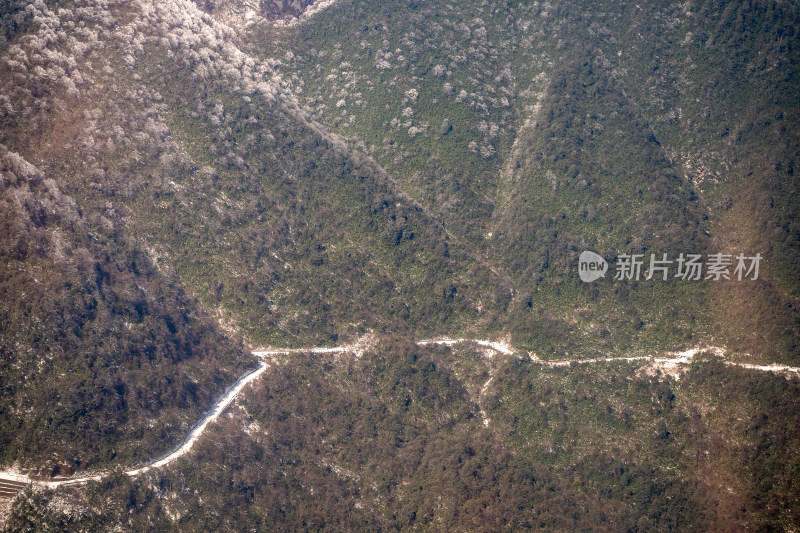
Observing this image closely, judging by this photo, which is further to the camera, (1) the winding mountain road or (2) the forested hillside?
(2) the forested hillside

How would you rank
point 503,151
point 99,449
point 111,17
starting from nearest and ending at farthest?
1. point 99,449
2. point 111,17
3. point 503,151

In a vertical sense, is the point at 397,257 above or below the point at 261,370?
above

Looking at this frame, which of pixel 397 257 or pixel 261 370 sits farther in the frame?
pixel 397 257

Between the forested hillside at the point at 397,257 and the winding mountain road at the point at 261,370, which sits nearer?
the winding mountain road at the point at 261,370

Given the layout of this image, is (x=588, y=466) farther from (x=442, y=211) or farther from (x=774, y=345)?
(x=442, y=211)

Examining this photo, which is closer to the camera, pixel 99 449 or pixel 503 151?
pixel 99 449

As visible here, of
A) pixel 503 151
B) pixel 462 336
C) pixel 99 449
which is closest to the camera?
pixel 99 449

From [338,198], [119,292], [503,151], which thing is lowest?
[119,292]

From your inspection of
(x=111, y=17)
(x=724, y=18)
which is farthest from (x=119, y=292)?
(x=724, y=18)
